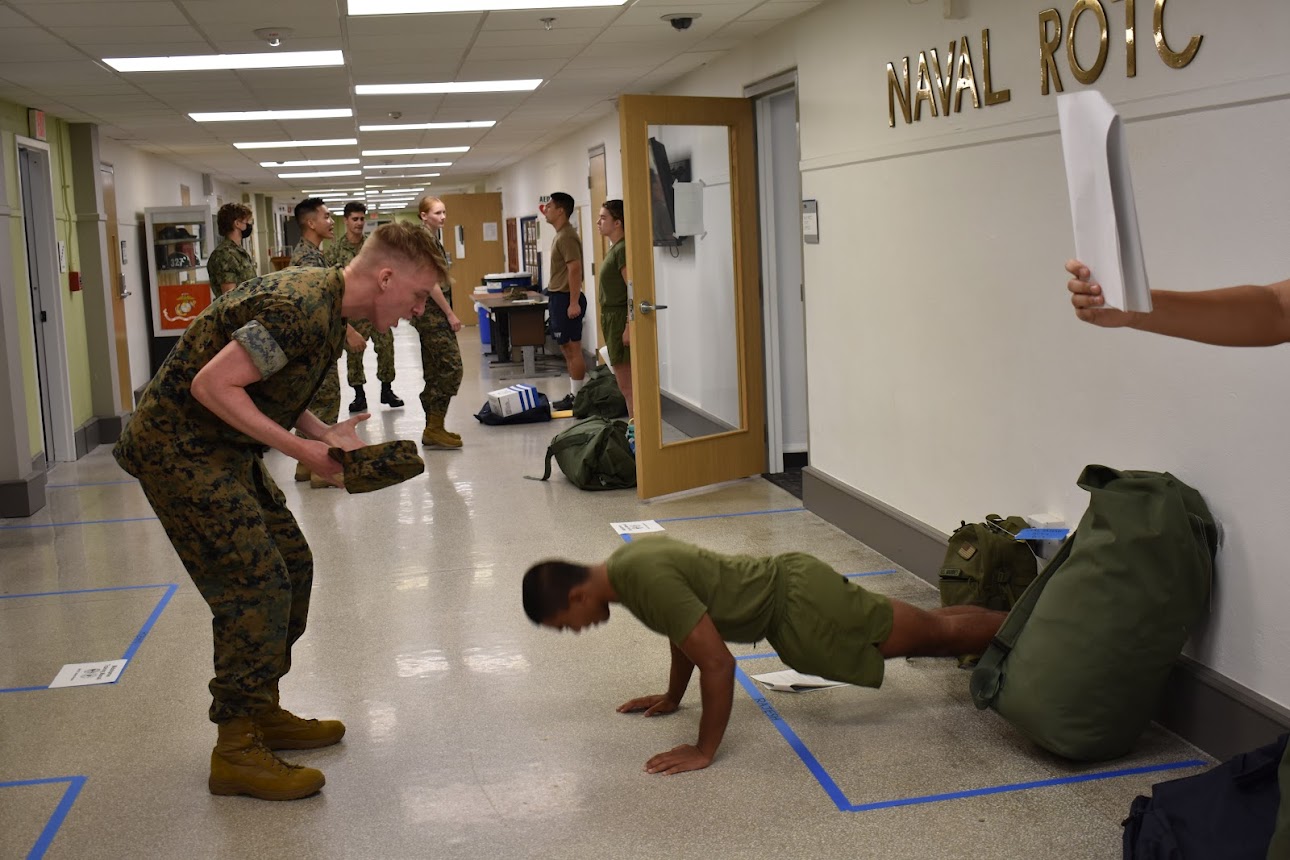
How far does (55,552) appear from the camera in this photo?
6.17 m

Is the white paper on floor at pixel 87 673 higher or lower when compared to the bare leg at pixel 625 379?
lower

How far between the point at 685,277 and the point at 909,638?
403cm

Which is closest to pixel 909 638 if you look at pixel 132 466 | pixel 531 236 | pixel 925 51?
pixel 132 466

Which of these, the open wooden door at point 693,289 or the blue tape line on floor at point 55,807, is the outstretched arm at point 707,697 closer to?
the blue tape line on floor at point 55,807

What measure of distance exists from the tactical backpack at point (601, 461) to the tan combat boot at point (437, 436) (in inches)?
62.6

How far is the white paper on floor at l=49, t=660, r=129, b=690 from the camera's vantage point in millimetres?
4246

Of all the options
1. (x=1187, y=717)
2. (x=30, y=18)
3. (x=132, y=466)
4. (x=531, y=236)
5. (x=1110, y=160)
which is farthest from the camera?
(x=531, y=236)

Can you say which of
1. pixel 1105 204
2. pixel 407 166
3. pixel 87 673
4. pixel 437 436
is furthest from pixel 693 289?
pixel 407 166

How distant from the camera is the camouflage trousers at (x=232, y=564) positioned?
123 inches

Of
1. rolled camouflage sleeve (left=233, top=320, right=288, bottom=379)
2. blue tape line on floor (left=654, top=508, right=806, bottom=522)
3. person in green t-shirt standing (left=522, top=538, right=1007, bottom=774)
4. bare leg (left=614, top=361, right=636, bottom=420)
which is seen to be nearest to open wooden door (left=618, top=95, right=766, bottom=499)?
blue tape line on floor (left=654, top=508, right=806, bottom=522)

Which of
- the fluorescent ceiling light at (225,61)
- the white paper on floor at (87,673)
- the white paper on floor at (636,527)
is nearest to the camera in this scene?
the white paper on floor at (87,673)

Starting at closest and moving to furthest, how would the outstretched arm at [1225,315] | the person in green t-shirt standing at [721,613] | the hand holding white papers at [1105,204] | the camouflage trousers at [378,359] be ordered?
the hand holding white papers at [1105,204], the outstretched arm at [1225,315], the person in green t-shirt standing at [721,613], the camouflage trousers at [378,359]

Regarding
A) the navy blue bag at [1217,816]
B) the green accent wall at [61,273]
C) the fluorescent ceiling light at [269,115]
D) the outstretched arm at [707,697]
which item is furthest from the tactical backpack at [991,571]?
the fluorescent ceiling light at [269,115]

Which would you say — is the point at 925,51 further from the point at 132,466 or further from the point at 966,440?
the point at 132,466
